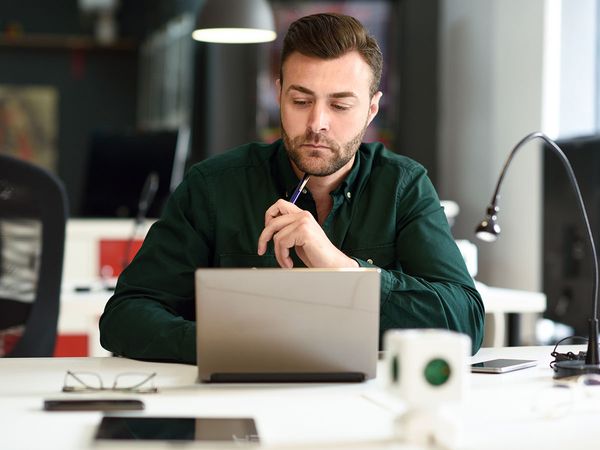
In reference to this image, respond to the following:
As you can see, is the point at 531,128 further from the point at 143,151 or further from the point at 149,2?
the point at 149,2

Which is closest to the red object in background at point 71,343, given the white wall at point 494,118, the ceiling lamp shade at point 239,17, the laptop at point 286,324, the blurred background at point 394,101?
the blurred background at point 394,101

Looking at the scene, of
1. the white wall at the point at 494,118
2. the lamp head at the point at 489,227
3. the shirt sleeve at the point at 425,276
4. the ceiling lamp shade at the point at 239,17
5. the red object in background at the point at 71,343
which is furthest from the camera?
the white wall at the point at 494,118

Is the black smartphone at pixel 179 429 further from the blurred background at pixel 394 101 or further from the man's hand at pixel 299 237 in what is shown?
the blurred background at pixel 394 101

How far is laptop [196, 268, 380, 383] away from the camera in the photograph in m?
1.51

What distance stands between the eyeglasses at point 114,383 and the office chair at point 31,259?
0.87m

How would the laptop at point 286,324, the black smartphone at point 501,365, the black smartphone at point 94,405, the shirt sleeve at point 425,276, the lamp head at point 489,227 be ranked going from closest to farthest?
1. the black smartphone at point 94,405
2. the laptop at point 286,324
3. the black smartphone at point 501,365
4. the shirt sleeve at point 425,276
5. the lamp head at point 489,227

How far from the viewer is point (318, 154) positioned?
2088mm

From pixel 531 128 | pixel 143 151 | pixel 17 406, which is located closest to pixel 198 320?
pixel 17 406

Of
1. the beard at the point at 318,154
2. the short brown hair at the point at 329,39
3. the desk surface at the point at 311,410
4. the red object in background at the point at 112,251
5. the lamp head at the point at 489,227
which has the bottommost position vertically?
the red object in background at the point at 112,251

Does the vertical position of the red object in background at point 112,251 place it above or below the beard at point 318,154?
below

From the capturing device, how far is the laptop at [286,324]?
1511 millimetres

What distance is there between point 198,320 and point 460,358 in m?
0.47

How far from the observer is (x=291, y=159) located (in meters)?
2.19

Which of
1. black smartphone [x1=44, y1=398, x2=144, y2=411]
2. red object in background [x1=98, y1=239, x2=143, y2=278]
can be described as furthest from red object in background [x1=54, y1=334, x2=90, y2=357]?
black smartphone [x1=44, y1=398, x2=144, y2=411]
